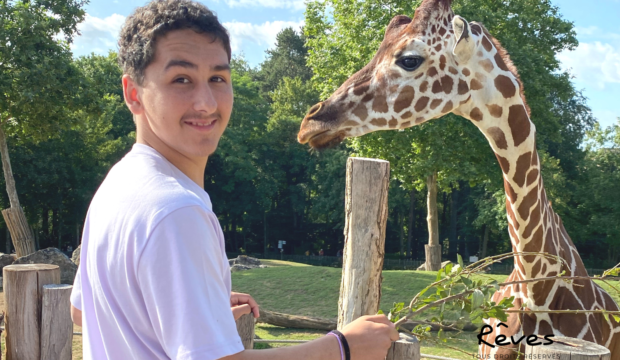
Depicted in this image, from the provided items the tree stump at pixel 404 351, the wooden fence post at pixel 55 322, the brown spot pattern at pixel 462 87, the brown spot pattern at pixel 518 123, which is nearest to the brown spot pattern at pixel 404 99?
the brown spot pattern at pixel 462 87

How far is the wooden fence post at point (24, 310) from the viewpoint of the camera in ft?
13.4

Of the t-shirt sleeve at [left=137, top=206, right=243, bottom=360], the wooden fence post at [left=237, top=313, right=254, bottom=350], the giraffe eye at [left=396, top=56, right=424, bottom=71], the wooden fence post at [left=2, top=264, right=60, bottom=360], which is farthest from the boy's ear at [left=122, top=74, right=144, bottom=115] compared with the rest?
the wooden fence post at [left=2, top=264, right=60, bottom=360]

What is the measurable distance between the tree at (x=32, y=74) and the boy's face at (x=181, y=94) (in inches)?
484

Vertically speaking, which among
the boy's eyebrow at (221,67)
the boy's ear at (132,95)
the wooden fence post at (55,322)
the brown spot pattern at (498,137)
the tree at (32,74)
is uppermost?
the tree at (32,74)

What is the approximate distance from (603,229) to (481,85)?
24651 millimetres

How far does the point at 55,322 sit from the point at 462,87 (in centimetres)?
338

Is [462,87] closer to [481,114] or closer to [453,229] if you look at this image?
[481,114]

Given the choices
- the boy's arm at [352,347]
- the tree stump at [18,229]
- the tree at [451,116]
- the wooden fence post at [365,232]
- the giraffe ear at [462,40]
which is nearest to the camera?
the boy's arm at [352,347]

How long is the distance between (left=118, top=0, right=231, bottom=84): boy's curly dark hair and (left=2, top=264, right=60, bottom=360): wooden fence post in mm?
3294

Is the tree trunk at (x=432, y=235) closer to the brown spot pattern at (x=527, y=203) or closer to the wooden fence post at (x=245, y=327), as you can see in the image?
the brown spot pattern at (x=527, y=203)

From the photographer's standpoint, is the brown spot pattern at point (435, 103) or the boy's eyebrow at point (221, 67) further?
the brown spot pattern at point (435, 103)

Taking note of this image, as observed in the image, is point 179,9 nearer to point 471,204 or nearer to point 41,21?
point 41,21

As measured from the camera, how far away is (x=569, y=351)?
6.41ft

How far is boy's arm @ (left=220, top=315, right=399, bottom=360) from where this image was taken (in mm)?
1202
